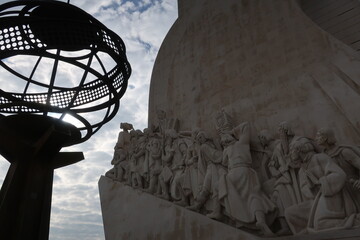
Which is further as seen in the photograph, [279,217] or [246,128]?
[246,128]

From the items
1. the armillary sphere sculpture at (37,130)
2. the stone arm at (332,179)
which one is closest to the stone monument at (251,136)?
the stone arm at (332,179)

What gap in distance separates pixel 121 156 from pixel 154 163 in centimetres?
114

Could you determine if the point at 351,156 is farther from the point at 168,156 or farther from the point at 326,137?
the point at 168,156

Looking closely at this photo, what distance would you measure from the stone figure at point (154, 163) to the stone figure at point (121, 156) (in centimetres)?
74

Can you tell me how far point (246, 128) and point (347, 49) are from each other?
5.65ft

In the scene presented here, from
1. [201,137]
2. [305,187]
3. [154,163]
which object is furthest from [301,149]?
[154,163]

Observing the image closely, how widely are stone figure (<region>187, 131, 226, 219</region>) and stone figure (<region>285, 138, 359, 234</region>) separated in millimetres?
1018

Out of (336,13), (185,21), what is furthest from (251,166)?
(185,21)

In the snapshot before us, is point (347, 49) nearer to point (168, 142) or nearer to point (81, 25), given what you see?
point (168, 142)

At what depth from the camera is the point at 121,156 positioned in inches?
269

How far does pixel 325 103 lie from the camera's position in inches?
175

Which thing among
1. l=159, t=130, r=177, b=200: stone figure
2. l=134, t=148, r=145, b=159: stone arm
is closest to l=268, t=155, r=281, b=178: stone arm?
l=159, t=130, r=177, b=200: stone figure

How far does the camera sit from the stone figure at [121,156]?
21.7 feet

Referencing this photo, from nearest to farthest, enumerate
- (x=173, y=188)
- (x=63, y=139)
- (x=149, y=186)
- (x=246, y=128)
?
(x=63, y=139), (x=246, y=128), (x=173, y=188), (x=149, y=186)
